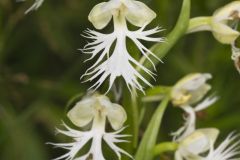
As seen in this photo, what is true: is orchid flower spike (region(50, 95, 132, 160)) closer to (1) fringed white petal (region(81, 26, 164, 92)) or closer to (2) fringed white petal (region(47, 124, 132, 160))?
(2) fringed white petal (region(47, 124, 132, 160))

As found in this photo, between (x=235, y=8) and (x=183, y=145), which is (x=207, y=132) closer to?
(x=183, y=145)

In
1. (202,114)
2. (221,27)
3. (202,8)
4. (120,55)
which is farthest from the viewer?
(202,8)

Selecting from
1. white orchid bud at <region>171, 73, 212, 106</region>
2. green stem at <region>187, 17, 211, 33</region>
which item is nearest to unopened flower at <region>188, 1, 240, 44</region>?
green stem at <region>187, 17, 211, 33</region>

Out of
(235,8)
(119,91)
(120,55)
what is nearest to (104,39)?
(120,55)

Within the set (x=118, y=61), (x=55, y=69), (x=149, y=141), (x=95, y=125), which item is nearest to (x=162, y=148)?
(x=149, y=141)

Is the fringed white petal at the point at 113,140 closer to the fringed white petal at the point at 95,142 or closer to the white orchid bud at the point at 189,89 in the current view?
the fringed white petal at the point at 95,142

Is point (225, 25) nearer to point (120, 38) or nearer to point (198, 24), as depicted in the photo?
point (198, 24)

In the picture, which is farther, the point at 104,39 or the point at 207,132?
the point at 207,132
